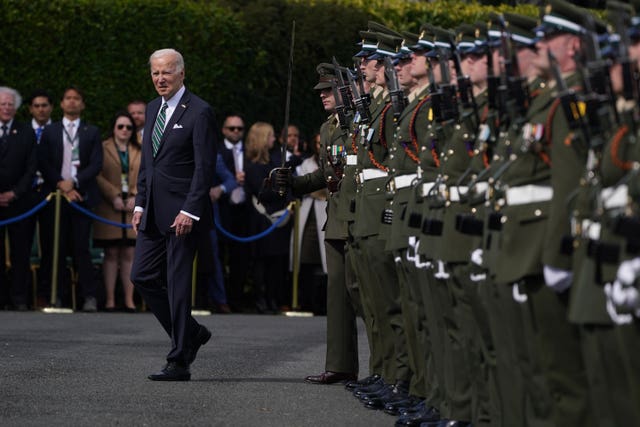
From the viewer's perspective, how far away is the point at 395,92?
10328mm

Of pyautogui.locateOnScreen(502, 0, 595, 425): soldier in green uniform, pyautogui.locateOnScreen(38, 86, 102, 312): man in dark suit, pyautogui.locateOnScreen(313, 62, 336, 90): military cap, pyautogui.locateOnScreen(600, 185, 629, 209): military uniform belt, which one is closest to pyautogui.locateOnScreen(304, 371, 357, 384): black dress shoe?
pyautogui.locateOnScreen(313, 62, 336, 90): military cap

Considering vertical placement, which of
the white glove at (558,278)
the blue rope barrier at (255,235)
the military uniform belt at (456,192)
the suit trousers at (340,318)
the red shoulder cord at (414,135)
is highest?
the red shoulder cord at (414,135)

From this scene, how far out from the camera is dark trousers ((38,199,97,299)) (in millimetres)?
18531

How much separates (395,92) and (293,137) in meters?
9.94

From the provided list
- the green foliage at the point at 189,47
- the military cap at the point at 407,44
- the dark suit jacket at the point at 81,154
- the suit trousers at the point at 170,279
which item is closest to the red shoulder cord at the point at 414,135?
the military cap at the point at 407,44

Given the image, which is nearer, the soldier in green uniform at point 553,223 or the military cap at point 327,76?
the soldier in green uniform at point 553,223

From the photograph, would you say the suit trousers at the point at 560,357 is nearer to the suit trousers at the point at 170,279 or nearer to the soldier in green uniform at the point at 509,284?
the soldier in green uniform at the point at 509,284

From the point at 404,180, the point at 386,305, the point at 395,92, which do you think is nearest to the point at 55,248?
the point at 386,305

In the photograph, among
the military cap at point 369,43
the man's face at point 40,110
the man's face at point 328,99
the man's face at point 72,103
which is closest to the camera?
the military cap at point 369,43

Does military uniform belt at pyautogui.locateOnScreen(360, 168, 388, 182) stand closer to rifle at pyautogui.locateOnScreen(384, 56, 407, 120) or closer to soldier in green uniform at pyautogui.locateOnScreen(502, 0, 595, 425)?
rifle at pyautogui.locateOnScreen(384, 56, 407, 120)

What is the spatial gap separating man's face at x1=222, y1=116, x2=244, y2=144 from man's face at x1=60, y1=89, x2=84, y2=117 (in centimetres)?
190

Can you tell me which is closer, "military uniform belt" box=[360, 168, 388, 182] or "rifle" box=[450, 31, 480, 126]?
"rifle" box=[450, 31, 480, 126]

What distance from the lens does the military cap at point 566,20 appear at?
689 cm

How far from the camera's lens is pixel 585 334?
6.51 m
